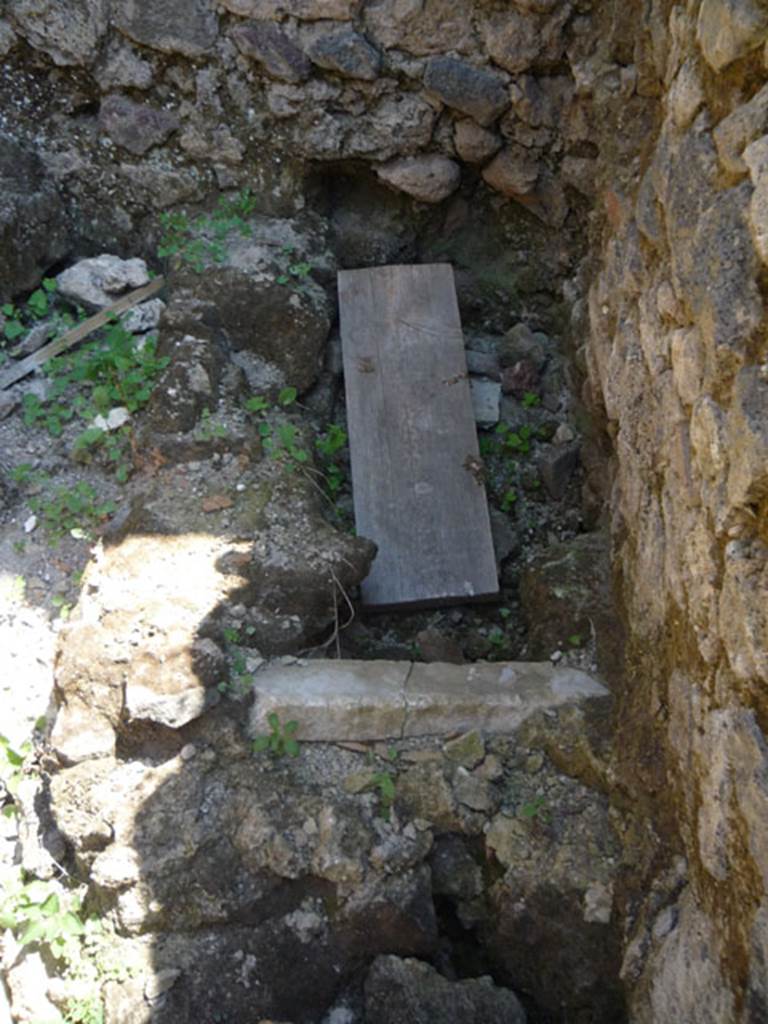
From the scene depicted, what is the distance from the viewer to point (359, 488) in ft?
12.1

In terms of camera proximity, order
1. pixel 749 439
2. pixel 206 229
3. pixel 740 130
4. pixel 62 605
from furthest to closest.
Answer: pixel 206 229 < pixel 62 605 < pixel 740 130 < pixel 749 439

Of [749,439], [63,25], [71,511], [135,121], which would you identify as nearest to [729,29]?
[749,439]

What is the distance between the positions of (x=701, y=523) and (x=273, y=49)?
295 cm

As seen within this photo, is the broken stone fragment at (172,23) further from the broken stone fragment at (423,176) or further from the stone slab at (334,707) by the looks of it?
the stone slab at (334,707)

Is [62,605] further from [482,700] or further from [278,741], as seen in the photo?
[482,700]

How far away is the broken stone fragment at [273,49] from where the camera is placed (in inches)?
157

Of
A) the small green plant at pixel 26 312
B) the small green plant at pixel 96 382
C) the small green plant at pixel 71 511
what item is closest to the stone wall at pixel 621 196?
the small green plant at pixel 26 312

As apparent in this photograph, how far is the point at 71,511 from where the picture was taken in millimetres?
3541

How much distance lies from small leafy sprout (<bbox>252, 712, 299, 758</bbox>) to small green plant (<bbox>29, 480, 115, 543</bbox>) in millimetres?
1156

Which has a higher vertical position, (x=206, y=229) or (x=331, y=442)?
(x=206, y=229)

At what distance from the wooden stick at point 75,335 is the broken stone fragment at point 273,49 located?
0.99m

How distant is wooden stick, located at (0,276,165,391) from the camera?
4.01 metres

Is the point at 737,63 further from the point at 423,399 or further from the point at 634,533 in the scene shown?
the point at 423,399

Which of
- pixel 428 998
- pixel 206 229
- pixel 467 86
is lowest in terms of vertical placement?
pixel 428 998
